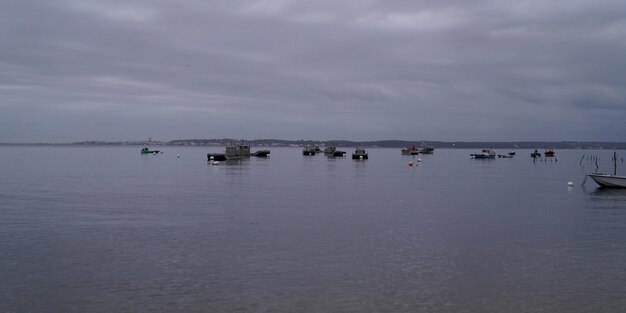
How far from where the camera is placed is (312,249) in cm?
2273

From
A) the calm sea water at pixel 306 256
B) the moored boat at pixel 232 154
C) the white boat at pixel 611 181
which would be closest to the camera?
the calm sea water at pixel 306 256

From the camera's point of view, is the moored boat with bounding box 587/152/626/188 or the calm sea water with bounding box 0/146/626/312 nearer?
the calm sea water with bounding box 0/146/626/312

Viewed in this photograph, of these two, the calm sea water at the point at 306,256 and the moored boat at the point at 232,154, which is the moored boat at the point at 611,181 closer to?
the calm sea water at the point at 306,256

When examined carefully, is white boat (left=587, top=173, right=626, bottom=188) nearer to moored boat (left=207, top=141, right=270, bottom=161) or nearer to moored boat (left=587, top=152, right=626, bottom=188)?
moored boat (left=587, top=152, right=626, bottom=188)

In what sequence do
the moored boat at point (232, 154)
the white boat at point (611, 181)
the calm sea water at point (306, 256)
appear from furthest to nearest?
the moored boat at point (232, 154), the white boat at point (611, 181), the calm sea water at point (306, 256)

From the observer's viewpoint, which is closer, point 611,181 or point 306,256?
point 306,256

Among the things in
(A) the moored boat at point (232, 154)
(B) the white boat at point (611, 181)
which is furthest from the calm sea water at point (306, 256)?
(A) the moored boat at point (232, 154)

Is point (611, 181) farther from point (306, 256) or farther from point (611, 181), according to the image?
point (306, 256)

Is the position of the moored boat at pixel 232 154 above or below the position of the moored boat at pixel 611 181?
above

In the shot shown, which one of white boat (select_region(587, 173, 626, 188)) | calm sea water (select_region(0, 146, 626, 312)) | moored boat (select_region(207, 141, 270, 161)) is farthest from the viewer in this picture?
moored boat (select_region(207, 141, 270, 161))

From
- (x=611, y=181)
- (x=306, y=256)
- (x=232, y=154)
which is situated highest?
(x=232, y=154)

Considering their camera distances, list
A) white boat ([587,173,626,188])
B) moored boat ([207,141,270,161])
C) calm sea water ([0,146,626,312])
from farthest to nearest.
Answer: moored boat ([207,141,270,161])
white boat ([587,173,626,188])
calm sea water ([0,146,626,312])

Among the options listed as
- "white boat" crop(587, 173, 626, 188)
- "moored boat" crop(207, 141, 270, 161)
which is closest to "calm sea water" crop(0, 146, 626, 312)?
"white boat" crop(587, 173, 626, 188)

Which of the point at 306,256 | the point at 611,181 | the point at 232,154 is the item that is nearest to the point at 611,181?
→ the point at 611,181
